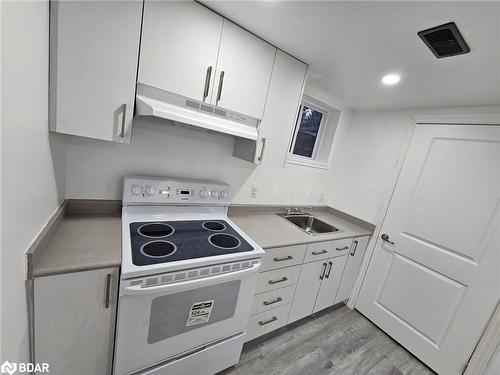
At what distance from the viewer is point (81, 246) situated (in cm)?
102

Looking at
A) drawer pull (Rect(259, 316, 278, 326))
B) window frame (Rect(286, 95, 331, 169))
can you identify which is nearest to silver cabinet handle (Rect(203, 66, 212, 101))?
window frame (Rect(286, 95, 331, 169))

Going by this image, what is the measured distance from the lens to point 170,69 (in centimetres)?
109

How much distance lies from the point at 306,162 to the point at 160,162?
1520mm

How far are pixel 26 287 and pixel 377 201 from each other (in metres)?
2.62

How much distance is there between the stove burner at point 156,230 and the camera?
4.23 feet

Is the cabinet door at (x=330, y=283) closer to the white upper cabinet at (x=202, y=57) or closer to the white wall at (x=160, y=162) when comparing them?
the white wall at (x=160, y=162)

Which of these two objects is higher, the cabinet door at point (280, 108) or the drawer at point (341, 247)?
the cabinet door at point (280, 108)

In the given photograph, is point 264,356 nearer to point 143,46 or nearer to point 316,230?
point 316,230

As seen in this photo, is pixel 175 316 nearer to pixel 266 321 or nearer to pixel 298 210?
pixel 266 321

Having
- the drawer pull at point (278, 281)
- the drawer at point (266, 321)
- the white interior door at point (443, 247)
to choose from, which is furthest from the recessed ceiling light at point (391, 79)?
the drawer at point (266, 321)

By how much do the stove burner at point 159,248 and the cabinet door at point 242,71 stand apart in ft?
2.85

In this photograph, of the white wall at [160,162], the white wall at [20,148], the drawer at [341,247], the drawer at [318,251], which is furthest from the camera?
the drawer at [341,247]

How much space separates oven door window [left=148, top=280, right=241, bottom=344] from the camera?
3.42 feet

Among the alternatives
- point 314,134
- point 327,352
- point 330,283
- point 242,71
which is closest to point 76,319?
point 242,71
